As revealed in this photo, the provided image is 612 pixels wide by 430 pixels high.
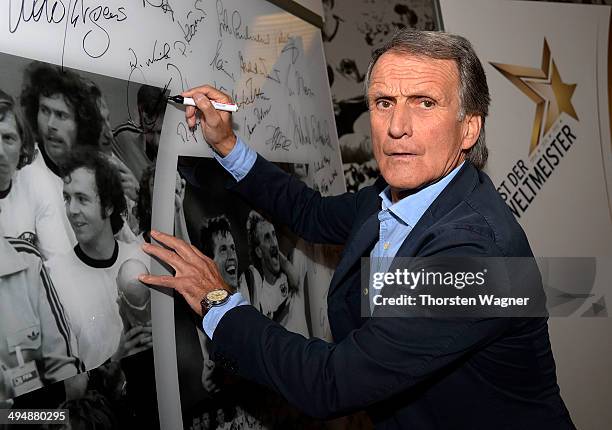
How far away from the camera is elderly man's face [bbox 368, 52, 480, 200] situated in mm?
1035

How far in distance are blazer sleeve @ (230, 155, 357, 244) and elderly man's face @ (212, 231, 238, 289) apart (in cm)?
12

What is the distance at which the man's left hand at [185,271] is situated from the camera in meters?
0.96

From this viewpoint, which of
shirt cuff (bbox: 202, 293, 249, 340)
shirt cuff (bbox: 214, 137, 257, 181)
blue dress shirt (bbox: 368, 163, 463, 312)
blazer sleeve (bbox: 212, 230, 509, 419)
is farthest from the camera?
shirt cuff (bbox: 214, 137, 257, 181)

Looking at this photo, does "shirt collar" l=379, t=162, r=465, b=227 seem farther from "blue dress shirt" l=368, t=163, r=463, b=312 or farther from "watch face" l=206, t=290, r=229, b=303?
"watch face" l=206, t=290, r=229, b=303

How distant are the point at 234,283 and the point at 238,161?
25 centimetres

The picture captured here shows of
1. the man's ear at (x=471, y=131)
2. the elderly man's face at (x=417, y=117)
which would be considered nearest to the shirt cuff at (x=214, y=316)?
the elderly man's face at (x=417, y=117)

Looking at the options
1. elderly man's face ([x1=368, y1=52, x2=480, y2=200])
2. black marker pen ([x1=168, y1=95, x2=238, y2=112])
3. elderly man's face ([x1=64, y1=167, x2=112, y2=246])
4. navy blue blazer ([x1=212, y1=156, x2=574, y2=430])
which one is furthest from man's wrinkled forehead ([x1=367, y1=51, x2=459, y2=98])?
elderly man's face ([x1=64, y1=167, x2=112, y2=246])

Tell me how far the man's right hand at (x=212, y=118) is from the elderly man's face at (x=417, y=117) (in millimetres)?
296

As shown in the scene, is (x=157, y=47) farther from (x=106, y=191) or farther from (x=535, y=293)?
(x=535, y=293)

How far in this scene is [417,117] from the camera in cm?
105

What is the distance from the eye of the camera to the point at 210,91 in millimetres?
1108

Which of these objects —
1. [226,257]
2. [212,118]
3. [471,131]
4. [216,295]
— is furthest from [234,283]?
[471,131]

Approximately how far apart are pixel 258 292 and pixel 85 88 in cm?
58
